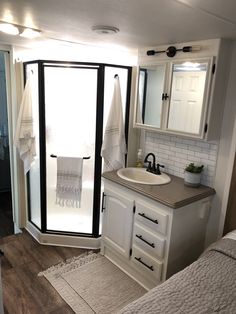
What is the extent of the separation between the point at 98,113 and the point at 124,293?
1658 millimetres

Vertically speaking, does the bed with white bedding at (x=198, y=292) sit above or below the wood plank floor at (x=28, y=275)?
above

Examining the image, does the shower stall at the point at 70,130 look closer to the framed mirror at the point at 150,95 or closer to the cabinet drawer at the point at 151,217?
the framed mirror at the point at 150,95

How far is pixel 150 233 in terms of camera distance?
7.10 ft

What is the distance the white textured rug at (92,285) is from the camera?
6.93 feet

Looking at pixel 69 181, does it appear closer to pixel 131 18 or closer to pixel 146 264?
pixel 146 264

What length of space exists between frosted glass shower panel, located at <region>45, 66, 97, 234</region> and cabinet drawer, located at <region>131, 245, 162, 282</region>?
0.73m

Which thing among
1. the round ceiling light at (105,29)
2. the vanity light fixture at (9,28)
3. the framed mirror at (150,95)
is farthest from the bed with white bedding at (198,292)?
the vanity light fixture at (9,28)

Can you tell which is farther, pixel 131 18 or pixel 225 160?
pixel 225 160

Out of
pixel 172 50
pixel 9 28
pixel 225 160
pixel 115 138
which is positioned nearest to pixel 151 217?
pixel 225 160

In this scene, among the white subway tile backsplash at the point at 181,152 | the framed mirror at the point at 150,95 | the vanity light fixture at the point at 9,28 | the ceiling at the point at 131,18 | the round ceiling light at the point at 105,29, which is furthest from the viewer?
the framed mirror at the point at 150,95

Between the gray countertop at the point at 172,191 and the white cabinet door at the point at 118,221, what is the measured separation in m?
0.15

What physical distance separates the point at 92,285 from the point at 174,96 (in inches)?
72.7

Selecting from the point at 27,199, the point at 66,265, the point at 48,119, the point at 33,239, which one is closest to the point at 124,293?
the point at 66,265

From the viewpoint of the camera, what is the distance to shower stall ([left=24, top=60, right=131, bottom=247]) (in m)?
2.51
